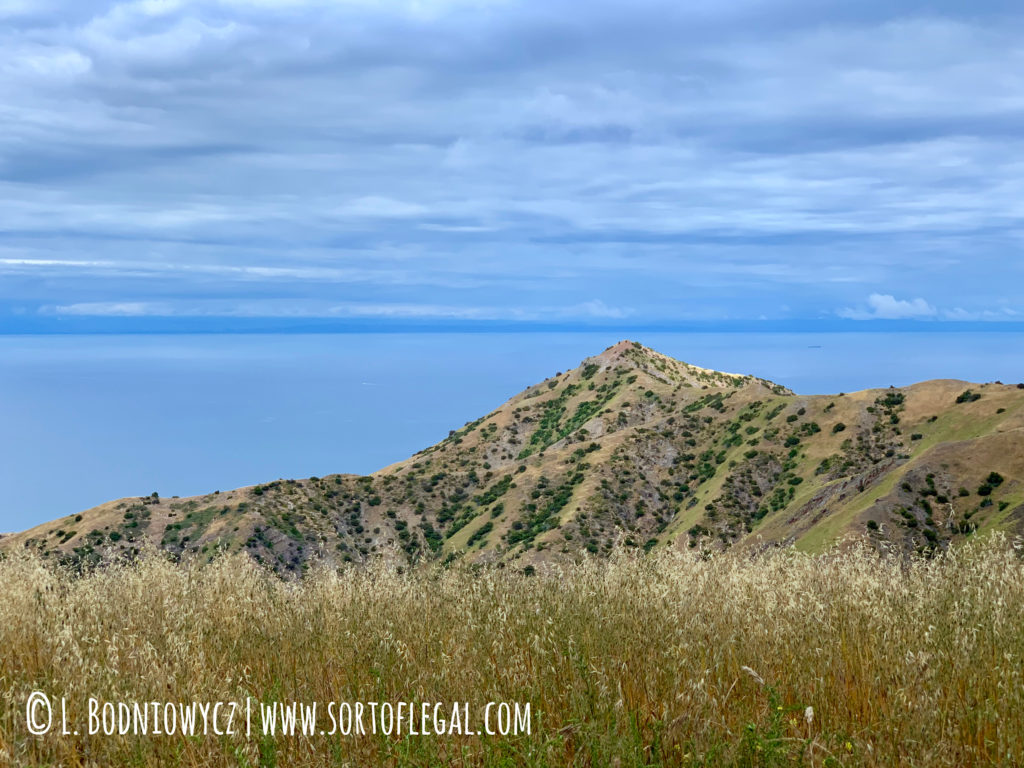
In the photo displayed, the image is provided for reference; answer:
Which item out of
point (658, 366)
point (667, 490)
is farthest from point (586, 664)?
point (658, 366)

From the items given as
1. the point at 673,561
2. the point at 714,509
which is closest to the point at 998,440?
the point at 714,509

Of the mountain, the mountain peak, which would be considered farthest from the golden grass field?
the mountain peak

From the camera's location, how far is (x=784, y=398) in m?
82.8

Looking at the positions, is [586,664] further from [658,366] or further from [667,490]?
[658,366]

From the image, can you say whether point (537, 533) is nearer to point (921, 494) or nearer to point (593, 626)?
point (921, 494)

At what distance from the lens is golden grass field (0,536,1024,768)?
5.39 m

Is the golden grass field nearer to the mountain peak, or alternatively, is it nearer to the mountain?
the mountain

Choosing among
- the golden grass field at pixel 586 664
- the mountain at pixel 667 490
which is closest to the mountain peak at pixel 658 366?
the mountain at pixel 667 490

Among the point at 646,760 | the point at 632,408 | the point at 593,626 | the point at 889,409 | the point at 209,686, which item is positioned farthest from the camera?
the point at 632,408

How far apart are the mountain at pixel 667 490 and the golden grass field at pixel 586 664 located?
1374 inches

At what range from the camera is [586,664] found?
638 cm

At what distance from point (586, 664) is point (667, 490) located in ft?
236

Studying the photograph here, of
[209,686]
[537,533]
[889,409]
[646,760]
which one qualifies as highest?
[889,409]

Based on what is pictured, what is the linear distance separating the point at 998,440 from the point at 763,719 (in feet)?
153
